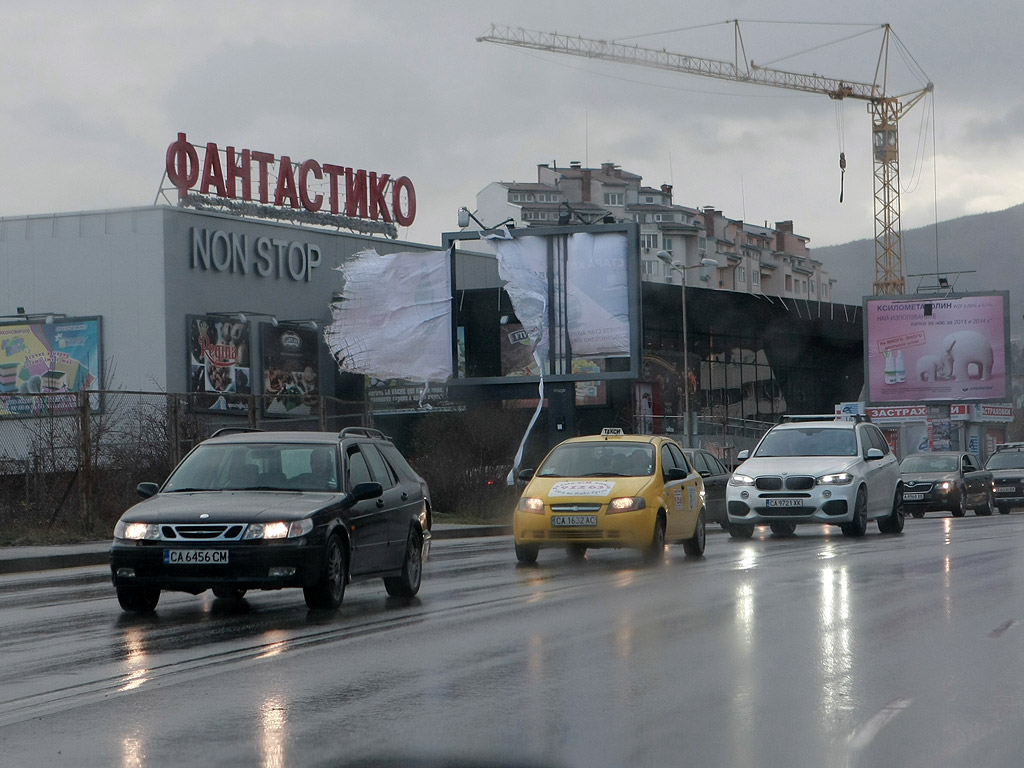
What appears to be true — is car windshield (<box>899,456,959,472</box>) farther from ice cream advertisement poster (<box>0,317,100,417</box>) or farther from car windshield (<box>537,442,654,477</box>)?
ice cream advertisement poster (<box>0,317,100,417</box>)

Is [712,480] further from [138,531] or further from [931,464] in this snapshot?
[138,531]

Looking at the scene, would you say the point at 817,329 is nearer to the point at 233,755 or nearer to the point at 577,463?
the point at 577,463

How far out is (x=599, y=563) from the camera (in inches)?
736

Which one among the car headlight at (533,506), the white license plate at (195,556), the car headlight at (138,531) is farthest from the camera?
the car headlight at (533,506)

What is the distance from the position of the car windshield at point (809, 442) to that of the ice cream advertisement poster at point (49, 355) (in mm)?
38501

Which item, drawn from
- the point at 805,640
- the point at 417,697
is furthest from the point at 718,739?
the point at 805,640

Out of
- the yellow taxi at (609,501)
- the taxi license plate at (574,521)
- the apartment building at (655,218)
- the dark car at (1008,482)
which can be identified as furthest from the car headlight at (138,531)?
the apartment building at (655,218)

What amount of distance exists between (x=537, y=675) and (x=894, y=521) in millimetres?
16964

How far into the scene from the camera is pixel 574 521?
58.6ft

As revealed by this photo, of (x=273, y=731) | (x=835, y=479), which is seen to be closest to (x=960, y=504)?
(x=835, y=479)

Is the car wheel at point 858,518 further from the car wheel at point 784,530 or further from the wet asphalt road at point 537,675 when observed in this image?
the wet asphalt road at point 537,675

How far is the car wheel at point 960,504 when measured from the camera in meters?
35.5

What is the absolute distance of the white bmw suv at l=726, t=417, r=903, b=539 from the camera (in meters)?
22.4

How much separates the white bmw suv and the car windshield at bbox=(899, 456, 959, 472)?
12.5 meters
